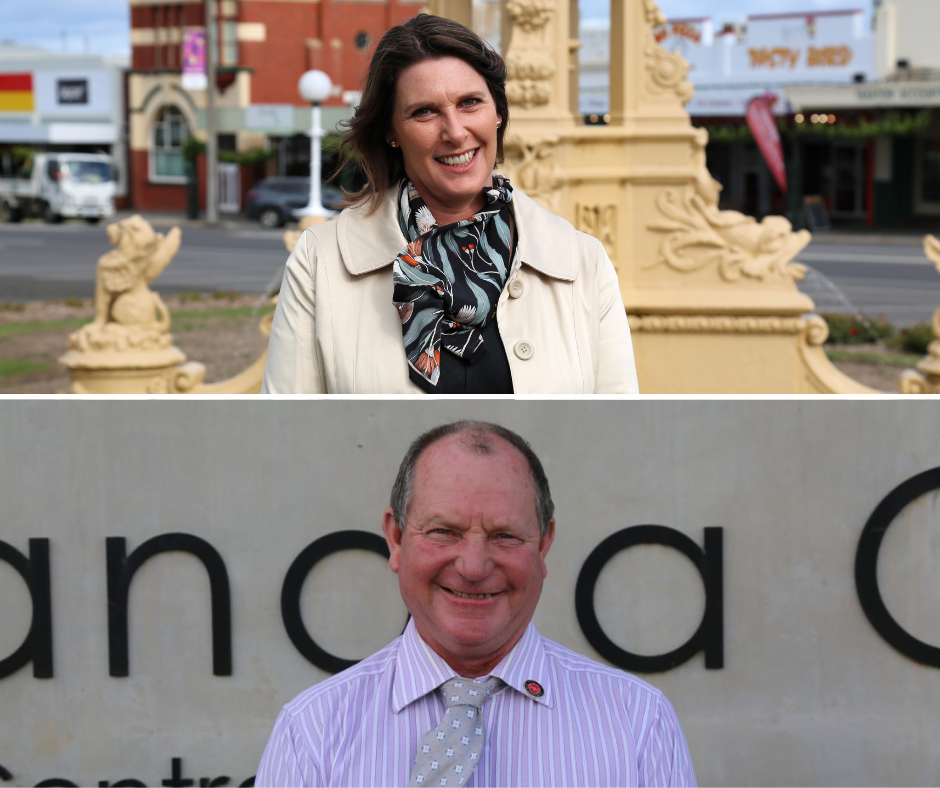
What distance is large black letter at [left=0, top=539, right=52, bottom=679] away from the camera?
2.84 m

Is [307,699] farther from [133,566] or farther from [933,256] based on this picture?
[933,256]

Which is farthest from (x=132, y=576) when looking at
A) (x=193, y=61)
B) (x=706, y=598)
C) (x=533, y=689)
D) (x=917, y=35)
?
(x=193, y=61)

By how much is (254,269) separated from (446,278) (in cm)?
1959

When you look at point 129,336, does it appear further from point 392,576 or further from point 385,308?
point 385,308

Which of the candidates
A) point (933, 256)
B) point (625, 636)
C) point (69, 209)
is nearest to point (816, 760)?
point (625, 636)

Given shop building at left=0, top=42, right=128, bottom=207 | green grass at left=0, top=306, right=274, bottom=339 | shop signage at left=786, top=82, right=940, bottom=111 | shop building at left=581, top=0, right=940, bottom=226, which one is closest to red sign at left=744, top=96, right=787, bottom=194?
green grass at left=0, top=306, right=274, bottom=339

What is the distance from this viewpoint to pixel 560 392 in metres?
2.55

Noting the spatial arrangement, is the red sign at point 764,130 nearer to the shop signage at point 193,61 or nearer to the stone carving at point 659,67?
the stone carving at point 659,67

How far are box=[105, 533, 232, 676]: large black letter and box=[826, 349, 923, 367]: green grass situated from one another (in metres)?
9.31

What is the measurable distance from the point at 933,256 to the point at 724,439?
475 cm

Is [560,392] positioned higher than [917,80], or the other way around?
[917,80]

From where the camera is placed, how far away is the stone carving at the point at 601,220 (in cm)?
728

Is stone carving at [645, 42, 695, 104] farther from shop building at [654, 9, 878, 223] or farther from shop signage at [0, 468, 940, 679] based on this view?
shop building at [654, 9, 878, 223]

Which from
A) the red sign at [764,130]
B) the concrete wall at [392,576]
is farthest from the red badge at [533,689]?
A: the red sign at [764,130]
